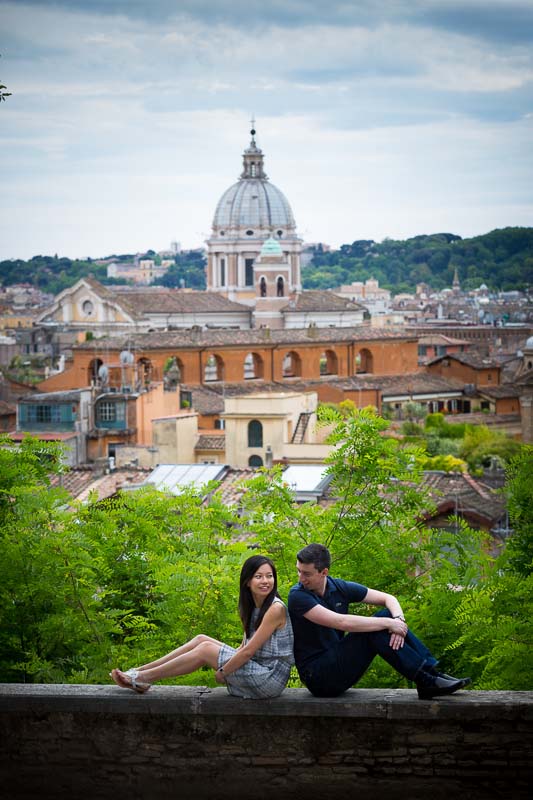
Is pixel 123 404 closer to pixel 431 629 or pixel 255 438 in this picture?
pixel 255 438

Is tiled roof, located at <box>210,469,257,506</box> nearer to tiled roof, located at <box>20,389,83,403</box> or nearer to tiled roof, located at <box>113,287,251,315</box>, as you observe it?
tiled roof, located at <box>20,389,83,403</box>

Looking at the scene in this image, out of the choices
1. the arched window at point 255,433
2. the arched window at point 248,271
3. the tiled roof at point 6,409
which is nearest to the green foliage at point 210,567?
the arched window at point 255,433

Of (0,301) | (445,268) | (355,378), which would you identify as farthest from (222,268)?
(445,268)

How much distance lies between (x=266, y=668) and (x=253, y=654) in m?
0.08

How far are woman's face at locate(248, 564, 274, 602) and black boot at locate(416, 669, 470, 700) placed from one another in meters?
0.72

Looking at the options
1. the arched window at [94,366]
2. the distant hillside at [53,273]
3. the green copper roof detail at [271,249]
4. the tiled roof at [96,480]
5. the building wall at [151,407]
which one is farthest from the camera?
the distant hillside at [53,273]

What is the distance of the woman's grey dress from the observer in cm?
634

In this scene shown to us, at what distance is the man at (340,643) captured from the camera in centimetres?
630

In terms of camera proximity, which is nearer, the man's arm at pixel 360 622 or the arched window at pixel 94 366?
the man's arm at pixel 360 622

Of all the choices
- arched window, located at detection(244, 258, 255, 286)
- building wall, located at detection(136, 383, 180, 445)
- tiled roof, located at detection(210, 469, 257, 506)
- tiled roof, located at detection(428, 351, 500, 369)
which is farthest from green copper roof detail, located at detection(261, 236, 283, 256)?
tiled roof, located at detection(210, 469, 257, 506)

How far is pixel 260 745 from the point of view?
6355 millimetres

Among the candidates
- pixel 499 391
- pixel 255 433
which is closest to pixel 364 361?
pixel 499 391

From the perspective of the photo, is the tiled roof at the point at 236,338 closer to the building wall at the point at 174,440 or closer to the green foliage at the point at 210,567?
the building wall at the point at 174,440

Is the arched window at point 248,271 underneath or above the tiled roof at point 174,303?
above
